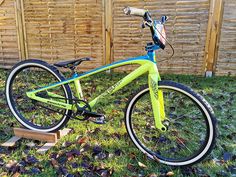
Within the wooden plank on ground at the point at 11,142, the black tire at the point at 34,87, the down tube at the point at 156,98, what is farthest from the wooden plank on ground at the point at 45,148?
the down tube at the point at 156,98

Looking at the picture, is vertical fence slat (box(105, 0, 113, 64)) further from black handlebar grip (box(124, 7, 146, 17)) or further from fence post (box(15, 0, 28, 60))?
black handlebar grip (box(124, 7, 146, 17))

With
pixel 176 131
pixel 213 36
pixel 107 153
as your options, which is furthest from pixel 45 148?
pixel 213 36

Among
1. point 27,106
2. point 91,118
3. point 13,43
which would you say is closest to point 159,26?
point 91,118

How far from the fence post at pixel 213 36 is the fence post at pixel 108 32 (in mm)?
1981

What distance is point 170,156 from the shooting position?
2217 millimetres

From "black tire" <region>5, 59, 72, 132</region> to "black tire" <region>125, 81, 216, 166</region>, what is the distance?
79cm

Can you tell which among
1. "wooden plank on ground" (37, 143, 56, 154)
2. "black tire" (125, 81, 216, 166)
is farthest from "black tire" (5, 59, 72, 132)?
"black tire" (125, 81, 216, 166)

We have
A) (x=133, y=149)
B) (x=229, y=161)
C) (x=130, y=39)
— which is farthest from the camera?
(x=130, y=39)

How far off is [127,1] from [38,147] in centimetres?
352

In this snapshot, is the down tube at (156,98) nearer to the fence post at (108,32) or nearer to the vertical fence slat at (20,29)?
the fence post at (108,32)

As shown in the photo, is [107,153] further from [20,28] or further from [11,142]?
[20,28]

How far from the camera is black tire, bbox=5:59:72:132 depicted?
2421 mm

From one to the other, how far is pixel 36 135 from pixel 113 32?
309cm

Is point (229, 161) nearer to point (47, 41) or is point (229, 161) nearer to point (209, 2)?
point (209, 2)
